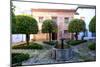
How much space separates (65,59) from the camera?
2678 millimetres

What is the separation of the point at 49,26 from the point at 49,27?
0.02m

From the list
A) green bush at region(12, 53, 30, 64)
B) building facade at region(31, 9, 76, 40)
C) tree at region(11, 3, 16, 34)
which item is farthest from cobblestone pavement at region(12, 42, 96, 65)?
tree at region(11, 3, 16, 34)

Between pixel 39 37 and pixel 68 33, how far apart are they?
1.43 feet

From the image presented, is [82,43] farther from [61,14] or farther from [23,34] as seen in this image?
[23,34]

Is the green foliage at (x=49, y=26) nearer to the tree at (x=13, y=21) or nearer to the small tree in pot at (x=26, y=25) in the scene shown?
the small tree in pot at (x=26, y=25)

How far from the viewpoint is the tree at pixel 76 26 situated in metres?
2.67

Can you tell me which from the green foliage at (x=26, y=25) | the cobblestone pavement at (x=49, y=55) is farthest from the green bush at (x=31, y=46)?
the green foliage at (x=26, y=25)

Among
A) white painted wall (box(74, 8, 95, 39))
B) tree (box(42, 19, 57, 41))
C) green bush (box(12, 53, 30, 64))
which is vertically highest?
white painted wall (box(74, 8, 95, 39))

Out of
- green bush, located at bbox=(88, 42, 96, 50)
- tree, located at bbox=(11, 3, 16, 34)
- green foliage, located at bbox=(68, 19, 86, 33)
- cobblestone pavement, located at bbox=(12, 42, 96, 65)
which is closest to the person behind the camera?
tree, located at bbox=(11, 3, 16, 34)

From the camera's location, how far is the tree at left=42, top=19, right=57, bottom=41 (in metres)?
2.59

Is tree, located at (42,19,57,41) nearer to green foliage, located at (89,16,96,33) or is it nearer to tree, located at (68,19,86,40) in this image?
tree, located at (68,19,86,40)

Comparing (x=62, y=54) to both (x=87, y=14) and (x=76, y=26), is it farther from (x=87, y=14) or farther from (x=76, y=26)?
(x=87, y=14)
